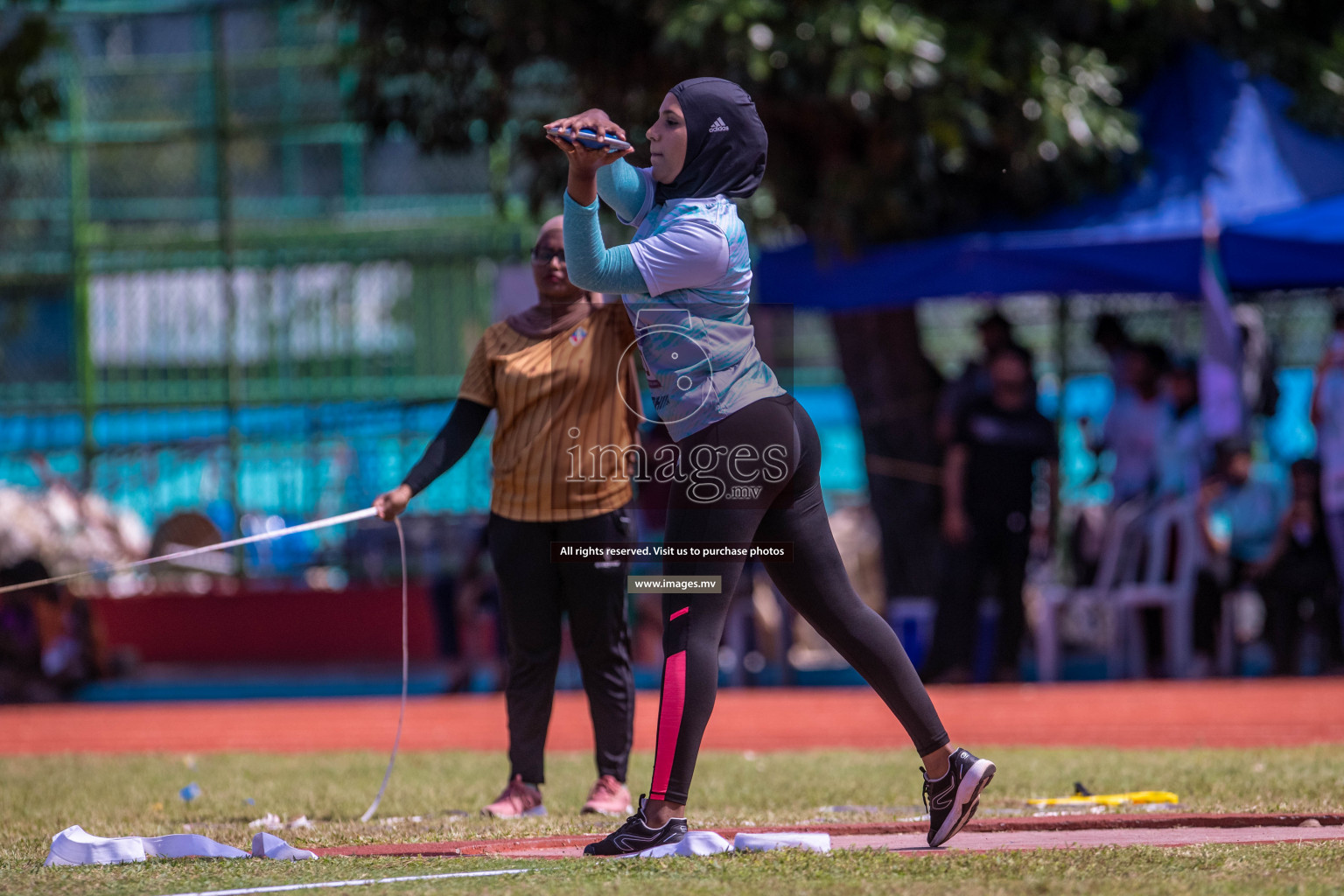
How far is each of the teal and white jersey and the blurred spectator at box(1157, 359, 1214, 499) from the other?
7.09 metres

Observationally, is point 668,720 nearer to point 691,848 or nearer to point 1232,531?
point 691,848

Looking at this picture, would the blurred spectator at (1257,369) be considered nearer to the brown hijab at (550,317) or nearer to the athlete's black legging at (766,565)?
the brown hijab at (550,317)

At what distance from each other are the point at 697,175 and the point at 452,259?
9.21m

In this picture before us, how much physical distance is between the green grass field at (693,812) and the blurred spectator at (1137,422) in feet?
14.0

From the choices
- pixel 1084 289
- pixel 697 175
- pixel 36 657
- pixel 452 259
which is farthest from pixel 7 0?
pixel 697 175

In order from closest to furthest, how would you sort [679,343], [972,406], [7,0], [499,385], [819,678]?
[679,343] < [499,385] < [972,406] < [819,678] < [7,0]

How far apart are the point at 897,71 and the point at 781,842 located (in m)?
6.35

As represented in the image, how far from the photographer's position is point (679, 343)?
4.41m

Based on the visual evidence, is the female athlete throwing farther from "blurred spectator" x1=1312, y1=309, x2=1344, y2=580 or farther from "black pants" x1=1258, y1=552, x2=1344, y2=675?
"blurred spectator" x1=1312, y1=309, x2=1344, y2=580

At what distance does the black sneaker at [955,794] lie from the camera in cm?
441

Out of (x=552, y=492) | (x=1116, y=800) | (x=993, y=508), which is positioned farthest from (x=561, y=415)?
(x=993, y=508)

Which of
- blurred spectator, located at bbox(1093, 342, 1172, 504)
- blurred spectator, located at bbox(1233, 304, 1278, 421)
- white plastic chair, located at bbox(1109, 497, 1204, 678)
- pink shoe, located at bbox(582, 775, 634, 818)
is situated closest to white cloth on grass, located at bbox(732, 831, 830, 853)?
pink shoe, located at bbox(582, 775, 634, 818)

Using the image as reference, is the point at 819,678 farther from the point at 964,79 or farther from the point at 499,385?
the point at 499,385

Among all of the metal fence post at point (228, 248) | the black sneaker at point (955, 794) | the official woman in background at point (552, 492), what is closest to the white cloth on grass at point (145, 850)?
the official woman in background at point (552, 492)
